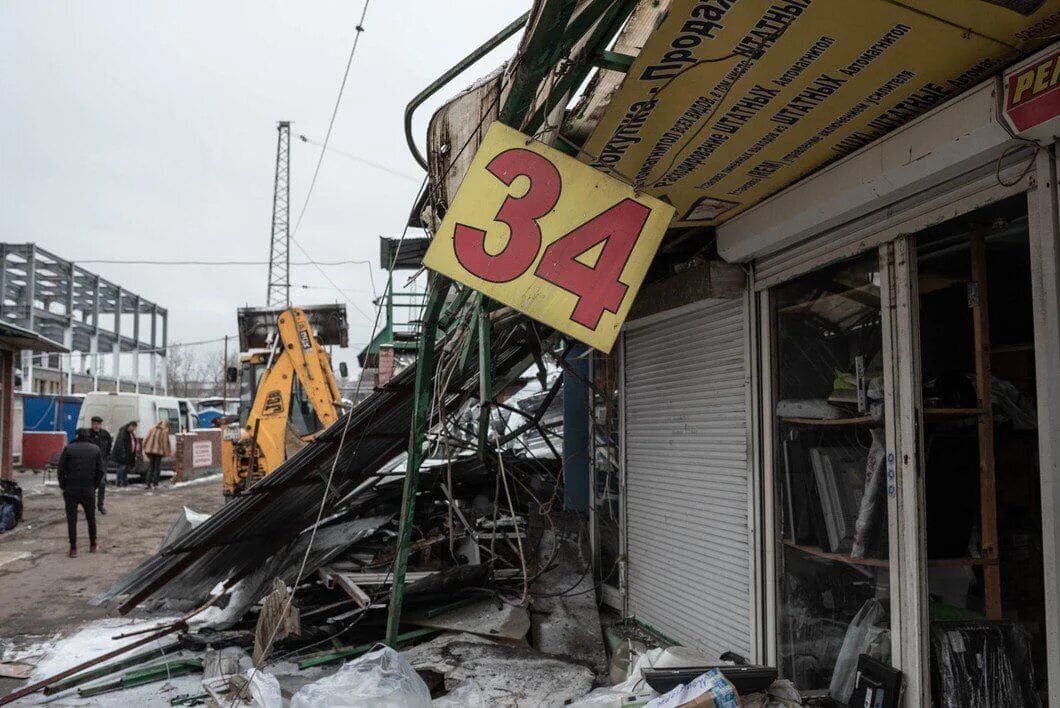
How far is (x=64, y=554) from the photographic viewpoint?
32.5ft

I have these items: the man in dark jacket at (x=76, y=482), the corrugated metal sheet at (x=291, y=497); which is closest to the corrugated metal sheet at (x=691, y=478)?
the corrugated metal sheet at (x=291, y=497)

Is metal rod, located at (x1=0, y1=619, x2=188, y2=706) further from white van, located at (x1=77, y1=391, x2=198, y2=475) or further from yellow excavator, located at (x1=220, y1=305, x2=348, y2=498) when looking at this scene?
white van, located at (x1=77, y1=391, x2=198, y2=475)

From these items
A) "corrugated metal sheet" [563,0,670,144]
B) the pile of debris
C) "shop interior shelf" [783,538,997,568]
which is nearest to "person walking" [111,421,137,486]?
the pile of debris

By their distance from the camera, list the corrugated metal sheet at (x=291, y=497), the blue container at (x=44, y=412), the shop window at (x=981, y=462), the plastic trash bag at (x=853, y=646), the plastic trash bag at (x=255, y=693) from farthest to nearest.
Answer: the blue container at (x=44, y=412) → the corrugated metal sheet at (x=291, y=497) → the plastic trash bag at (x=255, y=693) → the plastic trash bag at (x=853, y=646) → the shop window at (x=981, y=462)

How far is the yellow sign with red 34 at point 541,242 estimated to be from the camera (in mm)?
3201

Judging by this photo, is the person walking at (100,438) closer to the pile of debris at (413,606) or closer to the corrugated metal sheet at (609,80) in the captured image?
the pile of debris at (413,606)

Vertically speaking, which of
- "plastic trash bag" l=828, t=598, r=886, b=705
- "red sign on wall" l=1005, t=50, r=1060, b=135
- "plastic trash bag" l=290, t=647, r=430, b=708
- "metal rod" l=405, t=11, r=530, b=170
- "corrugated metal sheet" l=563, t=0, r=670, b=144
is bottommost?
"plastic trash bag" l=290, t=647, r=430, b=708

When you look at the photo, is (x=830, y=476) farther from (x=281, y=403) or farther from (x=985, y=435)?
(x=281, y=403)

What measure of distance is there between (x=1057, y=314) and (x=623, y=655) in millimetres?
3406

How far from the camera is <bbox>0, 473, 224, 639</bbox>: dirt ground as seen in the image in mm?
6898

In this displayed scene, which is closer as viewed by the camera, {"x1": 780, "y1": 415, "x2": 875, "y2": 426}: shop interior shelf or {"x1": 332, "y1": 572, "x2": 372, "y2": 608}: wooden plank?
{"x1": 780, "y1": 415, "x2": 875, "y2": 426}: shop interior shelf

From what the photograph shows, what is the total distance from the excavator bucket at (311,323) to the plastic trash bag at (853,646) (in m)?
10.9

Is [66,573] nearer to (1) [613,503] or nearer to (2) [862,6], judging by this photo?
(1) [613,503]

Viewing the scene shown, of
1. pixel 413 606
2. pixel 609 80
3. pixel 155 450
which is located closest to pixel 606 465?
pixel 413 606
